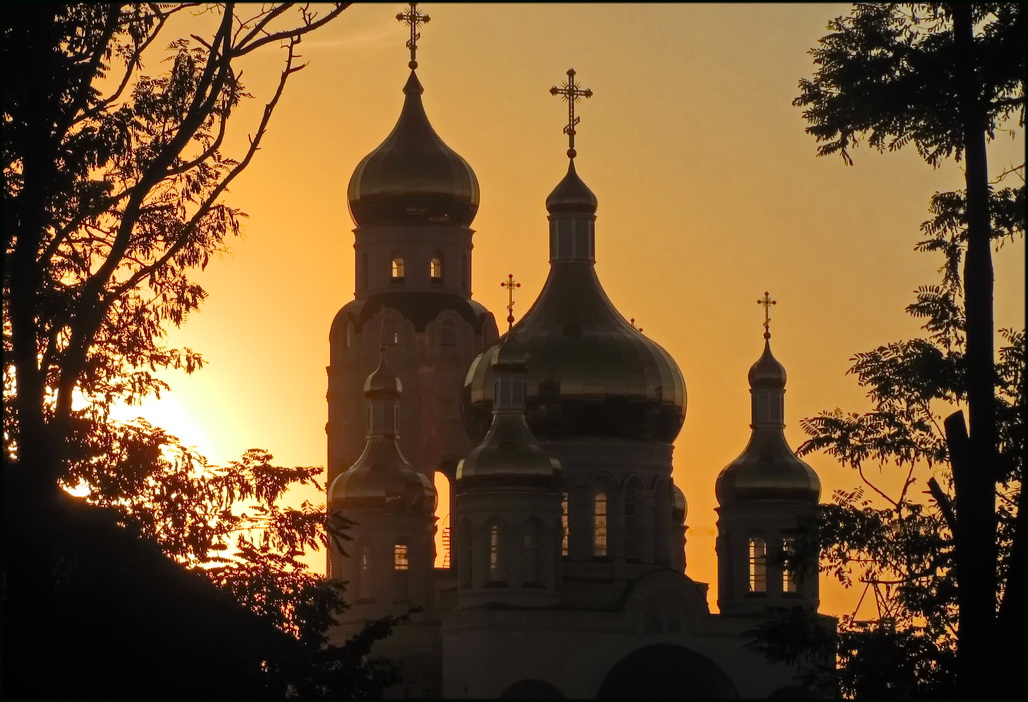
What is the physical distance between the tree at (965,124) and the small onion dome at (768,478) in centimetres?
3451

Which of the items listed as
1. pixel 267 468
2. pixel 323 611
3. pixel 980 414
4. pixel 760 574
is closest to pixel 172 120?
pixel 267 468

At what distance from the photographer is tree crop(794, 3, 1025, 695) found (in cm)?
2917

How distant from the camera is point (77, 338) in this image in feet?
97.9

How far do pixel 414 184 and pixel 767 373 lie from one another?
892cm

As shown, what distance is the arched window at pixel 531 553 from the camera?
59219 mm

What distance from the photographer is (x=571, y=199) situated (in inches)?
2517

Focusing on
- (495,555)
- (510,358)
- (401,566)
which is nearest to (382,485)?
(401,566)

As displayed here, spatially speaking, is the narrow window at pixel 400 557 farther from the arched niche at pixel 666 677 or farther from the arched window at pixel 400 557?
the arched niche at pixel 666 677

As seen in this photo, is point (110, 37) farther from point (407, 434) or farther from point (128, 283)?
point (407, 434)

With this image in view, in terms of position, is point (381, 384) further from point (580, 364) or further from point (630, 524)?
point (630, 524)

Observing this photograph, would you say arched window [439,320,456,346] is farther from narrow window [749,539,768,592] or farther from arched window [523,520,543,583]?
narrow window [749,539,768,592]

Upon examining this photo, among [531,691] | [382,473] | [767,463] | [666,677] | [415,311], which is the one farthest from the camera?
[767,463]

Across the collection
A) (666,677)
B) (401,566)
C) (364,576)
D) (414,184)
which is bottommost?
(666,677)

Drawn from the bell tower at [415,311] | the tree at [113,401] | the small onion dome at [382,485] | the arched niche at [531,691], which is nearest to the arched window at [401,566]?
the small onion dome at [382,485]
